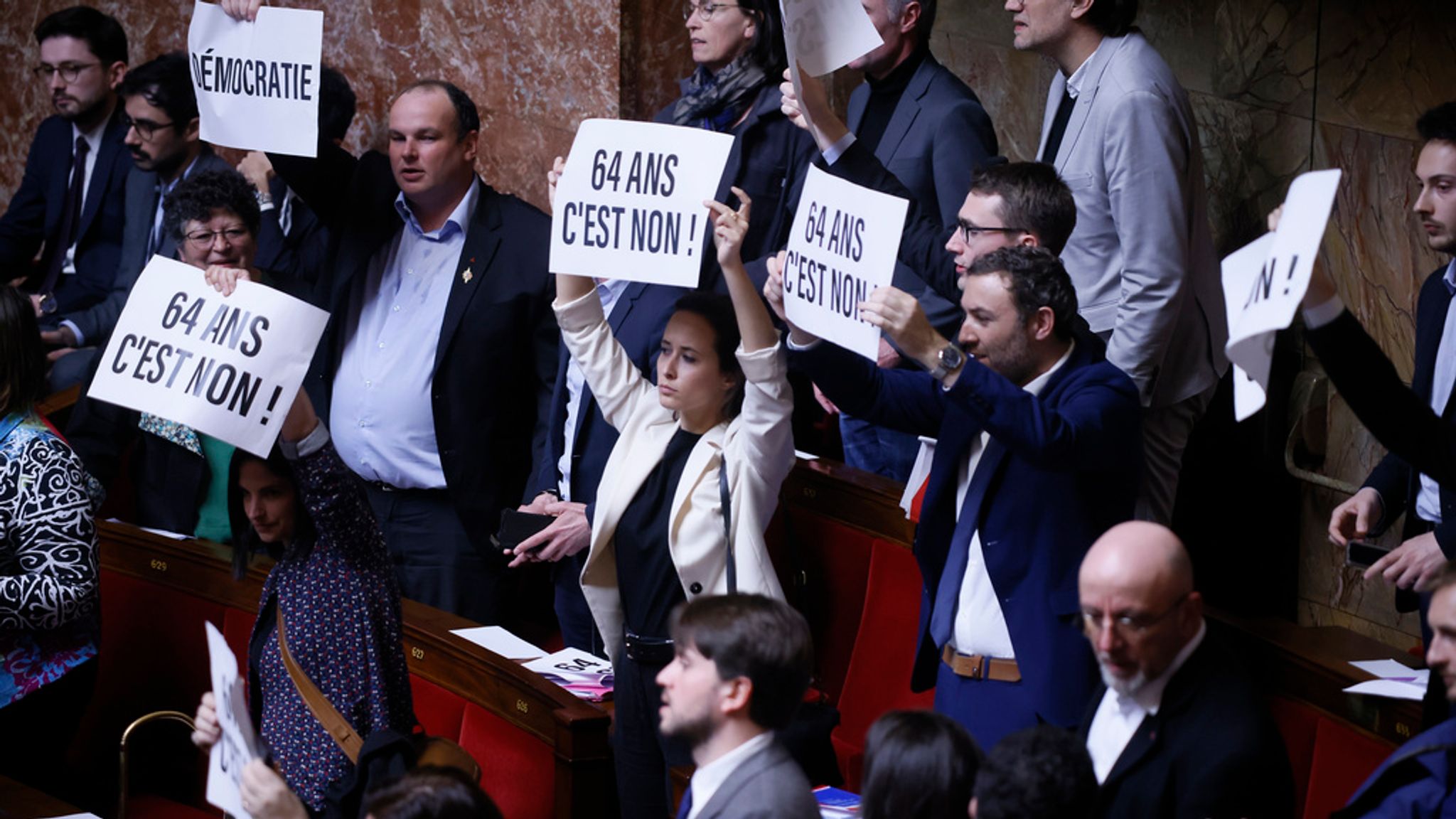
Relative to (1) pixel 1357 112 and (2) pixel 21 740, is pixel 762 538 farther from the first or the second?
(1) pixel 1357 112

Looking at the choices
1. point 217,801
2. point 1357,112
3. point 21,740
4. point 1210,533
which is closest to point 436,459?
point 21,740

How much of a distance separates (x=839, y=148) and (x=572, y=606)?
1.46 meters

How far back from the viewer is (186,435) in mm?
5195

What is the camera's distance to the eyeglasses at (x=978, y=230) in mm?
3764

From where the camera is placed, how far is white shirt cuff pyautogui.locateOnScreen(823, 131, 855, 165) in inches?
159

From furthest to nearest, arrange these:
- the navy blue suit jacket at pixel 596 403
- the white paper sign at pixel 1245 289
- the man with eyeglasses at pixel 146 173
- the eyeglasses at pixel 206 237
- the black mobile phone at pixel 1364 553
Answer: the man with eyeglasses at pixel 146 173 → the eyeglasses at pixel 206 237 → the navy blue suit jacket at pixel 596 403 → the black mobile phone at pixel 1364 553 → the white paper sign at pixel 1245 289

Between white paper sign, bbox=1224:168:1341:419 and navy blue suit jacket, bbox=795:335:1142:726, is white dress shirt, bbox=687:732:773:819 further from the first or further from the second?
white paper sign, bbox=1224:168:1341:419

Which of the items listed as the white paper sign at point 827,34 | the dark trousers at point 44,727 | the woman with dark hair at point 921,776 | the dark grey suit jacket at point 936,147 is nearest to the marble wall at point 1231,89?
the dark grey suit jacket at point 936,147

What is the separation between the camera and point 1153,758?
289cm

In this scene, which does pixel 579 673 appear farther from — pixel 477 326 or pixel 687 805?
pixel 687 805

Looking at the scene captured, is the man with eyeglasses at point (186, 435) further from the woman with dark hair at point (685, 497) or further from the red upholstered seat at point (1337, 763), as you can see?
the red upholstered seat at point (1337, 763)

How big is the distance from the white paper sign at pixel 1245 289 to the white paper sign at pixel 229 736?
5.50ft

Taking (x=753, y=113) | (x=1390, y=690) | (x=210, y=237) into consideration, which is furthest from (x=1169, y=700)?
(x=210, y=237)

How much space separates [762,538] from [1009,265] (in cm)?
93
